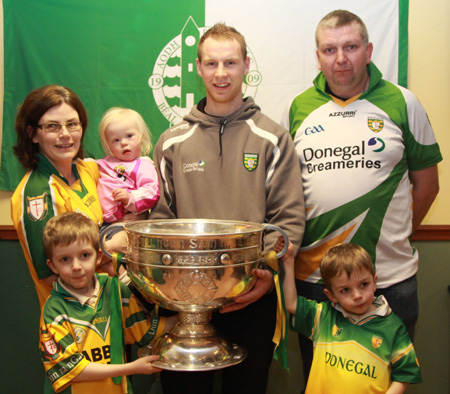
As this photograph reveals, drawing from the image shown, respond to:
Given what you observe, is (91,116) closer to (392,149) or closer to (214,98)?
Result: (214,98)

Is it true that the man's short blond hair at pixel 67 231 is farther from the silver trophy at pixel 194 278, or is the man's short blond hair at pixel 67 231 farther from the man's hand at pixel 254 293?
the man's hand at pixel 254 293

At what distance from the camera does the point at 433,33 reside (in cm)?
254

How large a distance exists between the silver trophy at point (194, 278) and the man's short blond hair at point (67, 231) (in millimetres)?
185

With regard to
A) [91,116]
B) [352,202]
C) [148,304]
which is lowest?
[148,304]

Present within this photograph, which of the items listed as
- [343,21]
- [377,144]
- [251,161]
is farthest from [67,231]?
[343,21]

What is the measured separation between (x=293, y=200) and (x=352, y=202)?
0.91ft

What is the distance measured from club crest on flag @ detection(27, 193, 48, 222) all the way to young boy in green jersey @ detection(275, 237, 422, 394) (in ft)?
2.68

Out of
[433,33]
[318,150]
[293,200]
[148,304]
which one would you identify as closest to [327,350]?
[293,200]

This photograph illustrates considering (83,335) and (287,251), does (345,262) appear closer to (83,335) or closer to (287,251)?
(287,251)

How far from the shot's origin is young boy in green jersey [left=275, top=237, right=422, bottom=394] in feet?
5.03

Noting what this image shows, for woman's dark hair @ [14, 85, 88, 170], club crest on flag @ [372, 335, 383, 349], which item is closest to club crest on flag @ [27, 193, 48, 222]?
woman's dark hair @ [14, 85, 88, 170]

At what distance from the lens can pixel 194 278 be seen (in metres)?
1.28

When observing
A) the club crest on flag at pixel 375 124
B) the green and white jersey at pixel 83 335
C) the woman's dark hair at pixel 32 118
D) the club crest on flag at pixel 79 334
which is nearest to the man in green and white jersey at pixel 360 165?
the club crest on flag at pixel 375 124

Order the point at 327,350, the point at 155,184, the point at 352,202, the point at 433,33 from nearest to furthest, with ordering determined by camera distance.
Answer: the point at 327,350, the point at 352,202, the point at 155,184, the point at 433,33
